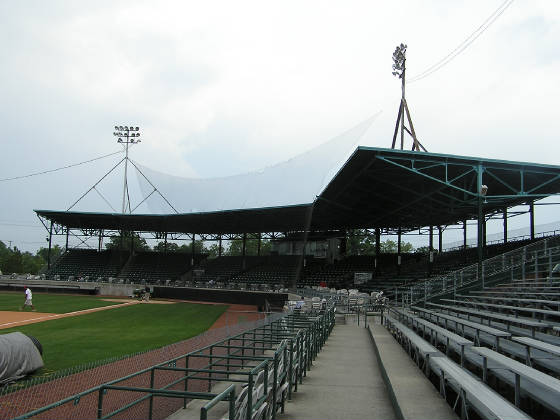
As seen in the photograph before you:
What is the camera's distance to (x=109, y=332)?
65.7 feet

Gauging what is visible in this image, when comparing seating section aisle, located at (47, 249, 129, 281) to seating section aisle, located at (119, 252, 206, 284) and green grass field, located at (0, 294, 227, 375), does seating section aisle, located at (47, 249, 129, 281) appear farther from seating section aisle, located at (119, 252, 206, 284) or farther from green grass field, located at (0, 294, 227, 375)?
green grass field, located at (0, 294, 227, 375)

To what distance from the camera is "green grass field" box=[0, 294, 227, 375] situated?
1464cm

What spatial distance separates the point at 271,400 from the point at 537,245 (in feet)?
57.0

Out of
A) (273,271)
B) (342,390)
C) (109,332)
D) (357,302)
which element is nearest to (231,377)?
(342,390)

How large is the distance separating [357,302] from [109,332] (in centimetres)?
1176

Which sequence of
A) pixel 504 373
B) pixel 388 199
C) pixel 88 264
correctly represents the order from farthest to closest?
pixel 88 264, pixel 388 199, pixel 504 373

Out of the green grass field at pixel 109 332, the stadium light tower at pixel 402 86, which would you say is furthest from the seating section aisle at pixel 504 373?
the stadium light tower at pixel 402 86

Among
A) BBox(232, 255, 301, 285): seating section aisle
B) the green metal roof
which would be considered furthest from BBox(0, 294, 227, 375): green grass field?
BBox(232, 255, 301, 285): seating section aisle

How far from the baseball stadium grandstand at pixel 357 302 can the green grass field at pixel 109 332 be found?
378 centimetres

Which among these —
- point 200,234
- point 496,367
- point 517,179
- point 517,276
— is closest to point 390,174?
point 517,179

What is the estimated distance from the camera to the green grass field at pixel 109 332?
48.0 feet

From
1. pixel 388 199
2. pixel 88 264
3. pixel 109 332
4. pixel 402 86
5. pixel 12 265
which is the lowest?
pixel 109 332

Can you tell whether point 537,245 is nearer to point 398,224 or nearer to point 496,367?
point 496,367

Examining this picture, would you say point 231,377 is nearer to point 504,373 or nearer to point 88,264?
point 504,373
